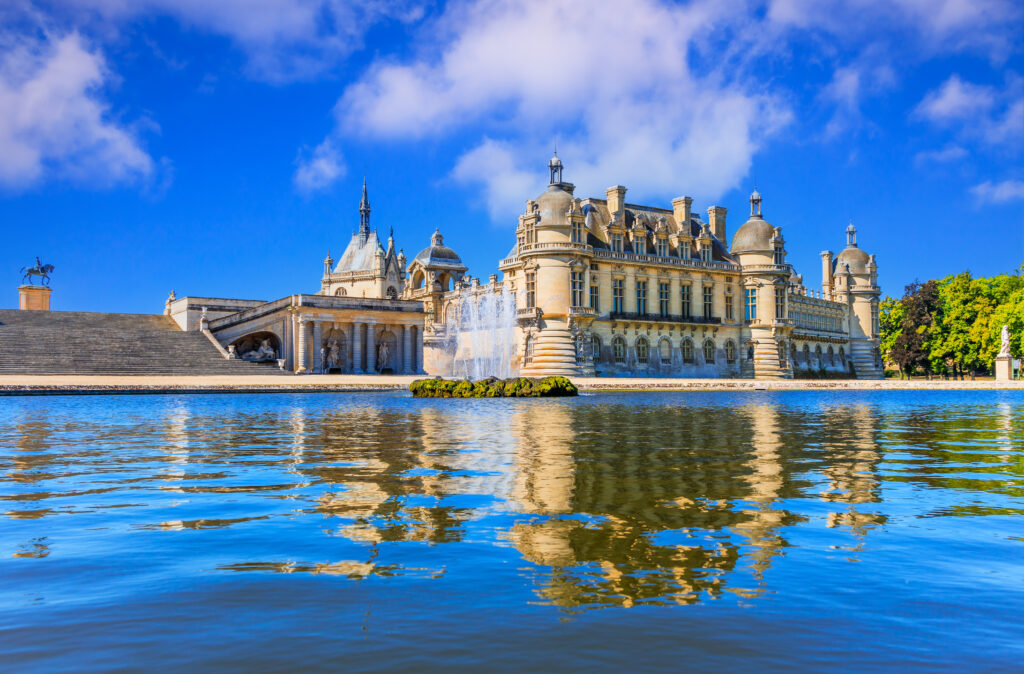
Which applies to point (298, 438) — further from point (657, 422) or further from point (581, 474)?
point (657, 422)

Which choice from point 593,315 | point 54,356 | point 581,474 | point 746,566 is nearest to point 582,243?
point 593,315

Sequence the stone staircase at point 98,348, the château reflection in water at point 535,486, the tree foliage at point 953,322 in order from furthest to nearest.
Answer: the tree foliage at point 953,322 < the stone staircase at point 98,348 < the château reflection in water at point 535,486

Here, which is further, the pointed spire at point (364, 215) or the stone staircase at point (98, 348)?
the pointed spire at point (364, 215)

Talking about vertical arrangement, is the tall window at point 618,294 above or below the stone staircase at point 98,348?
above

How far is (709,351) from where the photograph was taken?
230 feet

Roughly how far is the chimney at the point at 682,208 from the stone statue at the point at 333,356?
29515mm

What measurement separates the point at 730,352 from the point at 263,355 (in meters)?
36.7

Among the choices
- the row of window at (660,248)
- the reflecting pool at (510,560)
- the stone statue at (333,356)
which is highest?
the row of window at (660,248)

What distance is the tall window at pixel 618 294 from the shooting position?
64.3 meters

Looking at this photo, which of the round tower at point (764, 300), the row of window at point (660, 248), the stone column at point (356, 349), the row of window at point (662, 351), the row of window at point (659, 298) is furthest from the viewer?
the round tower at point (764, 300)

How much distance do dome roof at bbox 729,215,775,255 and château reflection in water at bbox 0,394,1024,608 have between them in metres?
52.7

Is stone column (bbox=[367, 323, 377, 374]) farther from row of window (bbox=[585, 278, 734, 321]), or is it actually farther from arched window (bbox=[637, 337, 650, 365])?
arched window (bbox=[637, 337, 650, 365])

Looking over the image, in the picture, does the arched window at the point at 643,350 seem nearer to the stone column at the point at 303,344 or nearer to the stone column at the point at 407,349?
the stone column at the point at 407,349

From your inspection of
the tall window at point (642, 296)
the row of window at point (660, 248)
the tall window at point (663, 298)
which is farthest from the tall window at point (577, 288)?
the tall window at point (663, 298)
